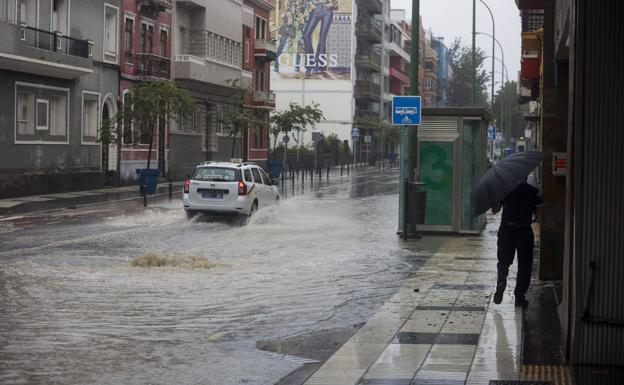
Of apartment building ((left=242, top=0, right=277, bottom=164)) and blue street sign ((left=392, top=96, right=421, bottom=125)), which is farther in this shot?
apartment building ((left=242, top=0, right=277, bottom=164))

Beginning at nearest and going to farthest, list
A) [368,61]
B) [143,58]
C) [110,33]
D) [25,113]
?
[25,113]
[110,33]
[143,58]
[368,61]

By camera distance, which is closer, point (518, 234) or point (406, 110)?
point (518, 234)

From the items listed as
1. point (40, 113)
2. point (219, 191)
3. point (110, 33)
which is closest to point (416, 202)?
point (219, 191)

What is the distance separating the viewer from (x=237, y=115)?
56.4m

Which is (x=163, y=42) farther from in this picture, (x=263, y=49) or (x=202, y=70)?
(x=263, y=49)

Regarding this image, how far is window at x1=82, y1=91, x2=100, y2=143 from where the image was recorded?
42.4m

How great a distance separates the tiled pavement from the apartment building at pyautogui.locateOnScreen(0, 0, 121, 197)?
2318cm

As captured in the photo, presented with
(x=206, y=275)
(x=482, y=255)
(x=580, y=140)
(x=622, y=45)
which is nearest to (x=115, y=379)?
(x=580, y=140)

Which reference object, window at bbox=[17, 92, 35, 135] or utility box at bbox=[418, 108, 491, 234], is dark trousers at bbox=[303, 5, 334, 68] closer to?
window at bbox=[17, 92, 35, 135]

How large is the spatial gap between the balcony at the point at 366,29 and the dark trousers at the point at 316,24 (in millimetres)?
4932

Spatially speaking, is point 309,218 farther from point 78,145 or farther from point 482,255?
point 78,145

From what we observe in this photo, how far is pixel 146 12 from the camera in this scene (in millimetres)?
48531

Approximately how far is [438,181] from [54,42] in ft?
64.1

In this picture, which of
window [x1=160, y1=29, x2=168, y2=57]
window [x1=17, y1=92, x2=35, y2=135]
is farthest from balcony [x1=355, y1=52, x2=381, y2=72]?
window [x1=17, y1=92, x2=35, y2=135]
